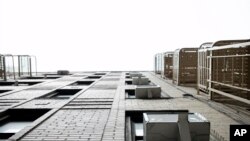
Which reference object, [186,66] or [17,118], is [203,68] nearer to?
[186,66]

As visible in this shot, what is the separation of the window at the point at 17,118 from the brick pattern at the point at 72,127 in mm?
791

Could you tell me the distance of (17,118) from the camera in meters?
7.61

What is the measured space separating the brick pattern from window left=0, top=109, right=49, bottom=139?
791 mm

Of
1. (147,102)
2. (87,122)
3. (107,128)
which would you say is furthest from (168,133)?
(147,102)

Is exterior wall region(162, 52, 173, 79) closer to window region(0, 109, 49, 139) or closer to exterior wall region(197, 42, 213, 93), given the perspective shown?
exterior wall region(197, 42, 213, 93)

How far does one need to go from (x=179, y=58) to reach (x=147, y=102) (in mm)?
5996

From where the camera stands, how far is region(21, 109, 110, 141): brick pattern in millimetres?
5145

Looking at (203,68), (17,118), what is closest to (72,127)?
(17,118)

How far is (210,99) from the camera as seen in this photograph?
922cm

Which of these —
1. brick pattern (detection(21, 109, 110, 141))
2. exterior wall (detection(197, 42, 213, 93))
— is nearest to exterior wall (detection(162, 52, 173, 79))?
exterior wall (detection(197, 42, 213, 93))

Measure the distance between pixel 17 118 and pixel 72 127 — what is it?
2.67 m

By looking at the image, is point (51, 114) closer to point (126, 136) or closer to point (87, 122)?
point (87, 122)

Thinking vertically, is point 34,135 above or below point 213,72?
below

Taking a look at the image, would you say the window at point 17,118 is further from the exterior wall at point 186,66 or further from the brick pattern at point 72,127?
the exterior wall at point 186,66
